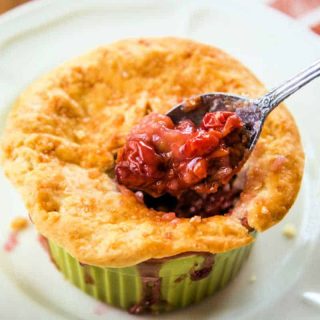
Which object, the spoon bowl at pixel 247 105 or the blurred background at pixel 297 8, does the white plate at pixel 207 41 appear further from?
the spoon bowl at pixel 247 105

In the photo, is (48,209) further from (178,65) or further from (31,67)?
(31,67)

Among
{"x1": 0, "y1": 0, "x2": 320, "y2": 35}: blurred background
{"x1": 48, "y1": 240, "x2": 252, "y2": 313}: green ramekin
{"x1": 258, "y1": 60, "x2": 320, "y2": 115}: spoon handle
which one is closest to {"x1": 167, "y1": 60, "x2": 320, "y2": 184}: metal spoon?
{"x1": 258, "y1": 60, "x2": 320, "y2": 115}: spoon handle

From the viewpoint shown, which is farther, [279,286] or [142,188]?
[279,286]

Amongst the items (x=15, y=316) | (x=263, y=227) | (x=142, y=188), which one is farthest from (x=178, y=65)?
(x=15, y=316)

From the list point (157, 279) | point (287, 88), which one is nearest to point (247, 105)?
point (287, 88)

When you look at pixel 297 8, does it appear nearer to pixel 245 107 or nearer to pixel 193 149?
pixel 245 107

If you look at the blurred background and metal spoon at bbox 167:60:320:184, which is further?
the blurred background

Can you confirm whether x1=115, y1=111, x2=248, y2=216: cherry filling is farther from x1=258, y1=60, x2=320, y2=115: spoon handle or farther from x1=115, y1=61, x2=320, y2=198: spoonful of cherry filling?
x1=258, y1=60, x2=320, y2=115: spoon handle
